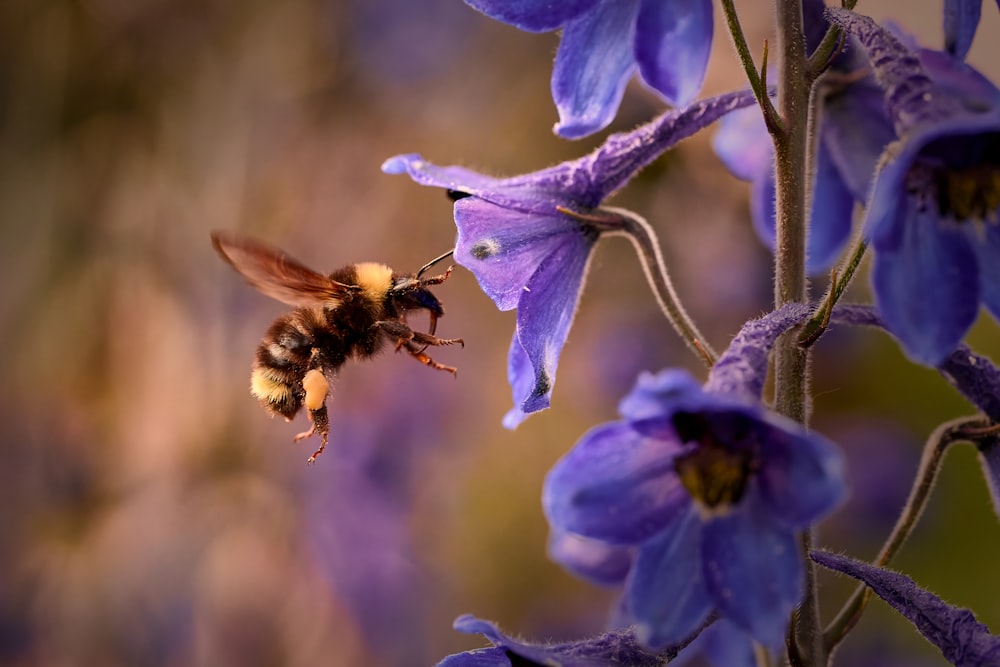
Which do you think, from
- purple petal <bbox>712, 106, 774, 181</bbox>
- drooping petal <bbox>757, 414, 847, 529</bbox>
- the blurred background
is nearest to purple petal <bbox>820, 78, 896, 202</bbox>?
purple petal <bbox>712, 106, 774, 181</bbox>

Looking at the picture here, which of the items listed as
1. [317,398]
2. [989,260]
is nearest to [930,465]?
[989,260]

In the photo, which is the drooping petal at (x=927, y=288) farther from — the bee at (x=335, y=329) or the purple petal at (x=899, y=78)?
the bee at (x=335, y=329)

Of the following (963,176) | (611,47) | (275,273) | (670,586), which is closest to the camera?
(670,586)

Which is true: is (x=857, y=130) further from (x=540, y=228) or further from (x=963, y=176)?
(x=540, y=228)

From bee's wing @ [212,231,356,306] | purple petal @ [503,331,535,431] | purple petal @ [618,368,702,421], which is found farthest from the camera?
bee's wing @ [212,231,356,306]

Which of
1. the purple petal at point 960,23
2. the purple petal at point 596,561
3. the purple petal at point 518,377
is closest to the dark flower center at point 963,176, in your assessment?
the purple petal at point 960,23

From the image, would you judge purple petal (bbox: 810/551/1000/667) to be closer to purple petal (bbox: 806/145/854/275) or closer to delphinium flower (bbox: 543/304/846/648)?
delphinium flower (bbox: 543/304/846/648)
